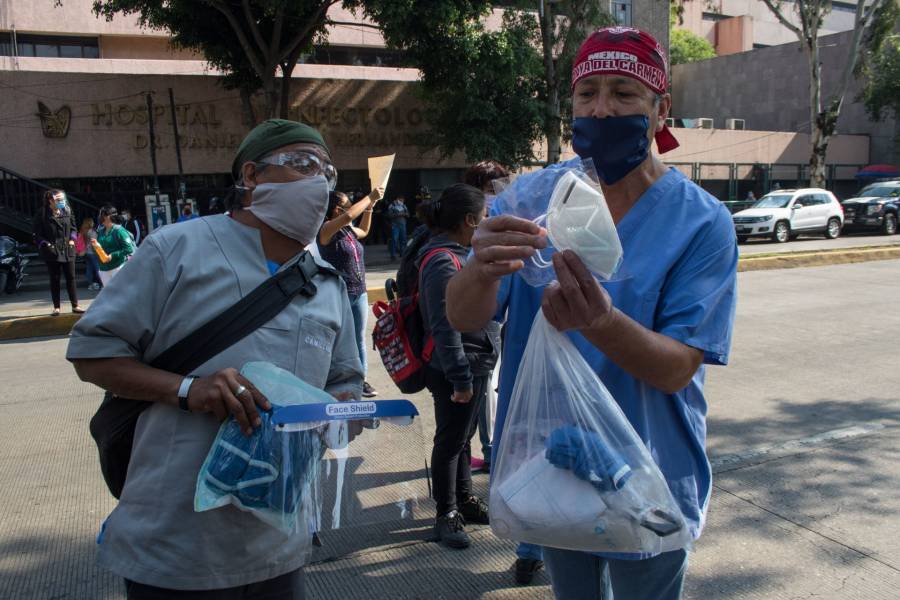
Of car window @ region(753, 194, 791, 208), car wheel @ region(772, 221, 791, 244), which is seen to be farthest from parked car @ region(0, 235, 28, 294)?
car window @ region(753, 194, 791, 208)

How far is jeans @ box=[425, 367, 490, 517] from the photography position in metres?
3.78

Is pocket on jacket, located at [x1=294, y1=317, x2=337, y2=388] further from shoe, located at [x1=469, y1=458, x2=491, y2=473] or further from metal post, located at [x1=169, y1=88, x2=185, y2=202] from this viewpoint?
metal post, located at [x1=169, y1=88, x2=185, y2=202]

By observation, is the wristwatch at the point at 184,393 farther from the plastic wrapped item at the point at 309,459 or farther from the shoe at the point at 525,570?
the shoe at the point at 525,570

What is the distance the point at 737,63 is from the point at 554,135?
1084 inches

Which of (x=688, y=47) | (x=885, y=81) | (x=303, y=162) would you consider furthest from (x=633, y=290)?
(x=688, y=47)

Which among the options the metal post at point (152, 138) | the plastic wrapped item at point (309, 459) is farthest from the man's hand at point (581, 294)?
the metal post at point (152, 138)

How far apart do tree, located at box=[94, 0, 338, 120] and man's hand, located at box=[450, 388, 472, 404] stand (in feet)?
49.7

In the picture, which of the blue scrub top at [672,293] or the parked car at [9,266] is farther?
the parked car at [9,266]

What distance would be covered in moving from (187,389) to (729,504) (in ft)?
11.1

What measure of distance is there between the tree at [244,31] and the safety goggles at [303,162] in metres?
16.1

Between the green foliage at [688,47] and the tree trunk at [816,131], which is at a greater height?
the green foliage at [688,47]

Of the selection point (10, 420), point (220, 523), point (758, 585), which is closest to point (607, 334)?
point (220, 523)

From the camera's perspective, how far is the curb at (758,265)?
9891mm

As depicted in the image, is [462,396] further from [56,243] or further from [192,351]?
[56,243]
